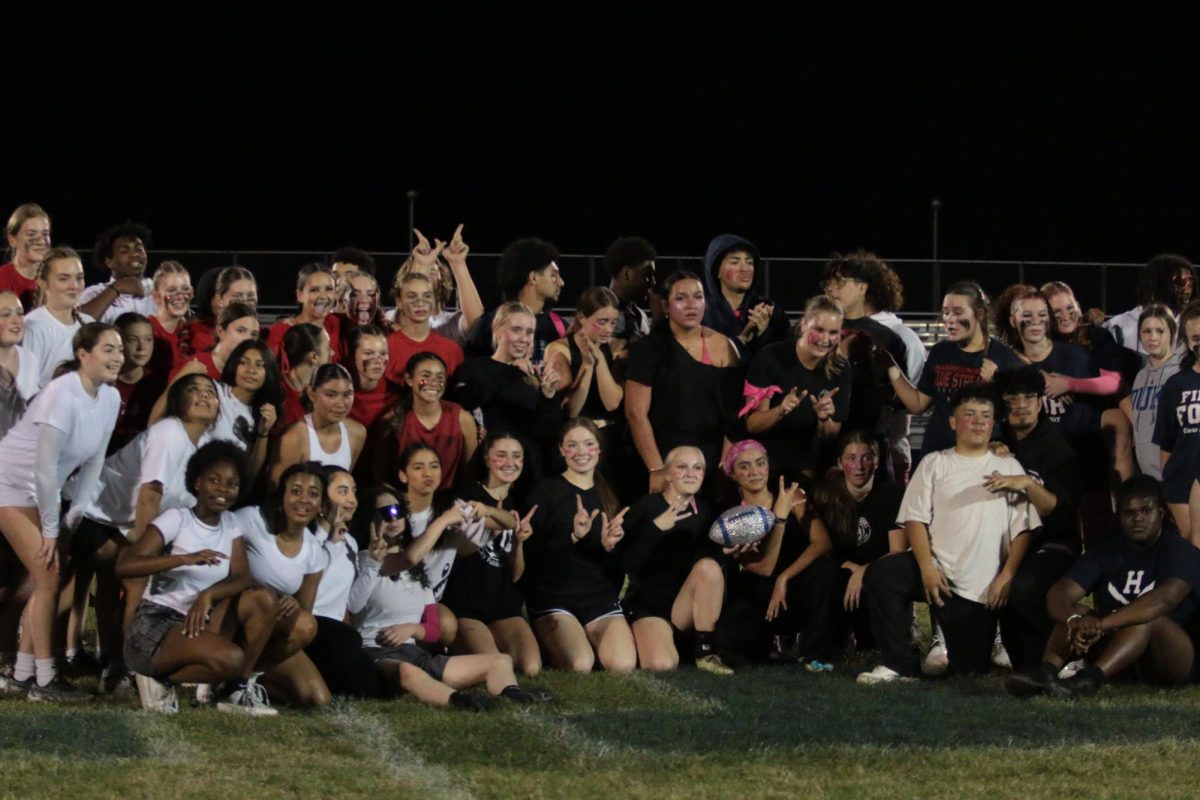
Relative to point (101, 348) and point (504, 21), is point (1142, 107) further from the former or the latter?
point (101, 348)

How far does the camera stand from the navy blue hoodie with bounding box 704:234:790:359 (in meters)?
8.76

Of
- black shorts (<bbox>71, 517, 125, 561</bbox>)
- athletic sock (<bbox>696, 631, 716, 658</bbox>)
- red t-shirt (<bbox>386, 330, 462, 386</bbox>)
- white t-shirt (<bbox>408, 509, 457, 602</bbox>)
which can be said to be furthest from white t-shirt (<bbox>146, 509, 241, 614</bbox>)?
athletic sock (<bbox>696, 631, 716, 658</bbox>)

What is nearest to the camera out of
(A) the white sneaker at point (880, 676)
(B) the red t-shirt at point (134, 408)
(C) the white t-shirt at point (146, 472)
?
(C) the white t-shirt at point (146, 472)

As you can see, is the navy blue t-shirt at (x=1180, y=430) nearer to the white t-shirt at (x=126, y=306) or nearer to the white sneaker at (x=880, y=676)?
the white sneaker at (x=880, y=676)

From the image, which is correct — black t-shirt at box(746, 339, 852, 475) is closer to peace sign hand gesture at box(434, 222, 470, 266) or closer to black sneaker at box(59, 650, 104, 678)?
peace sign hand gesture at box(434, 222, 470, 266)

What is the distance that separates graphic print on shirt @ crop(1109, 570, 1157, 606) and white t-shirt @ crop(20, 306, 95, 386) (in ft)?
15.5

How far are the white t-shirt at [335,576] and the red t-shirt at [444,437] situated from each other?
74cm

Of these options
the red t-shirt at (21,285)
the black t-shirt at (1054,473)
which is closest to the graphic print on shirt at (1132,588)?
the black t-shirt at (1054,473)

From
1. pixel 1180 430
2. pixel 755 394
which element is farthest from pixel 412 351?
pixel 1180 430

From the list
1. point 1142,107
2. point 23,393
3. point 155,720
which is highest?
point 1142,107

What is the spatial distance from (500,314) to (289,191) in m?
29.8

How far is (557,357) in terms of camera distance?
827cm

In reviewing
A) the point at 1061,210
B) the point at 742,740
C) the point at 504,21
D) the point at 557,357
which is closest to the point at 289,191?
the point at 504,21

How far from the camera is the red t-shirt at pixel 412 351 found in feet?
26.7
